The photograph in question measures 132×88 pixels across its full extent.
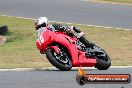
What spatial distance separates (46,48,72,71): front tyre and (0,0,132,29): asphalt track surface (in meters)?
9.46

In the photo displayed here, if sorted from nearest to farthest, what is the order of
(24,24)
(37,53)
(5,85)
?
(5,85), (37,53), (24,24)

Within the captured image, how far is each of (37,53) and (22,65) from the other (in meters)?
2.58

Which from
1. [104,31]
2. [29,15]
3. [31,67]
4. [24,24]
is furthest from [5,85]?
[29,15]

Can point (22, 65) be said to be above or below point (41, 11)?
above

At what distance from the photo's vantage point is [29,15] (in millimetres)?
22016

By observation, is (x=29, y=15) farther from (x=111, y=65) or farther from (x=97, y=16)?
(x=111, y=65)

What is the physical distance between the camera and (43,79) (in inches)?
355

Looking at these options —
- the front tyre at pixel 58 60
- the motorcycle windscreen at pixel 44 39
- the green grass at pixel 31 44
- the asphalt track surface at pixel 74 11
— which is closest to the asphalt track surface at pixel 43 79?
the front tyre at pixel 58 60

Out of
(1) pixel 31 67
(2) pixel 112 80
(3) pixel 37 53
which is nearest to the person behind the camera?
(2) pixel 112 80

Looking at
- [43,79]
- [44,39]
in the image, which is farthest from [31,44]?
[43,79]

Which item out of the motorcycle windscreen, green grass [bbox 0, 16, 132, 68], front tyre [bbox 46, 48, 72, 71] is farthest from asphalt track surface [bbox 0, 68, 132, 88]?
green grass [bbox 0, 16, 132, 68]

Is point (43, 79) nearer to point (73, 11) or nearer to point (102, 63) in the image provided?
point (102, 63)

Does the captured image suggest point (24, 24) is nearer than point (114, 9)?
Yes

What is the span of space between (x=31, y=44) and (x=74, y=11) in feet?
25.1
